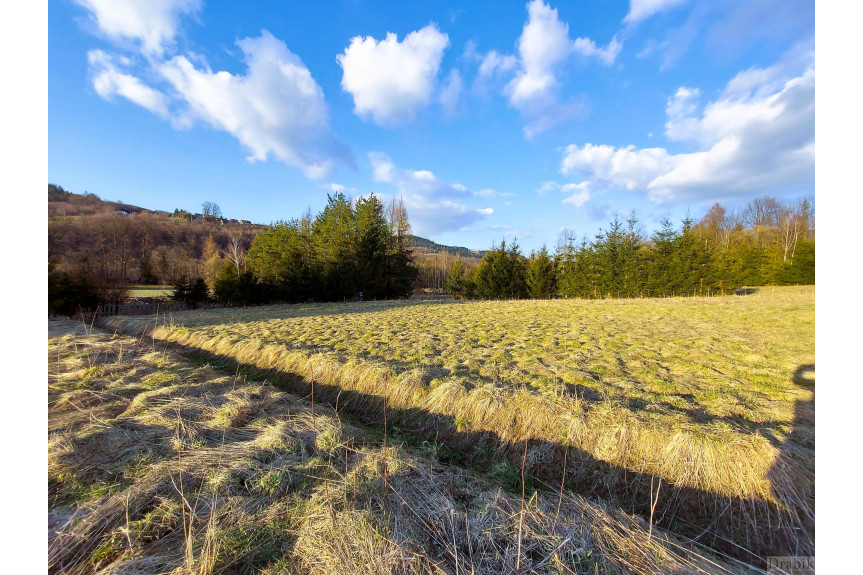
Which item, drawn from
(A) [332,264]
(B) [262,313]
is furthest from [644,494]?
(A) [332,264]

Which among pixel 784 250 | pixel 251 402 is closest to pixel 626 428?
pixel 251 402

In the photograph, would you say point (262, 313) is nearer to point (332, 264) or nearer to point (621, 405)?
point (332, 264)

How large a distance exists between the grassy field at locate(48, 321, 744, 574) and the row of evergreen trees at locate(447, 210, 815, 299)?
26448mm

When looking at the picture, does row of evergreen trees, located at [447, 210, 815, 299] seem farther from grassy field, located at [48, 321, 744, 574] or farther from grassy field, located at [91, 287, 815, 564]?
grassy field, located at [48, 321, 744, 574]

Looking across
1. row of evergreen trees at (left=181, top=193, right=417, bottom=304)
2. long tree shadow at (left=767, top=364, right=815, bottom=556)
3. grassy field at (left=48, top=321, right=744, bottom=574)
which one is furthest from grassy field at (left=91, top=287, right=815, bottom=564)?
row of evergreen trees at (left=181, top=193, right=417, bottom=304)

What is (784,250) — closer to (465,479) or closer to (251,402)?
(465,479)

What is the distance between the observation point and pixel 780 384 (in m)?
4.99

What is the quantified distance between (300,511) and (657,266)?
29731 millimetres

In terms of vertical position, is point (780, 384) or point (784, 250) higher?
point (784, 250)

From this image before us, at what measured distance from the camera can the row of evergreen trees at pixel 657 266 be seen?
69.3 feet

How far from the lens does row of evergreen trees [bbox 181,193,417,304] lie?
74.1 ft

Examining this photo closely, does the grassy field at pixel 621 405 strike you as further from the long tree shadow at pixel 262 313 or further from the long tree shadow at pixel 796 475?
the long tree shadow at pixel 262 313

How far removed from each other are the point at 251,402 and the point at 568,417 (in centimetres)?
480

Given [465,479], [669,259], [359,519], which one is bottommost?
[465,479]
